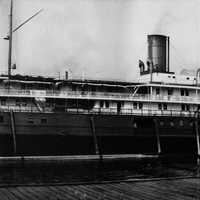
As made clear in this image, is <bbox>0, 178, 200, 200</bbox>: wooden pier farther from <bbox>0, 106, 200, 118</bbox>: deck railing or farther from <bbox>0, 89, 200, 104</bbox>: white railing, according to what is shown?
<bbox>0, 89, 200, 104</bbox>: white railing

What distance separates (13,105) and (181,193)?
21406 millimetres

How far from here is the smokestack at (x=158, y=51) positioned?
35.8m

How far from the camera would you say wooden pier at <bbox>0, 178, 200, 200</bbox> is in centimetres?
880

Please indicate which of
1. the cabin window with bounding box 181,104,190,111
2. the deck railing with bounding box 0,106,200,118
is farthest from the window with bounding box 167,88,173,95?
the deck railing with bounding box 0,106,200,118

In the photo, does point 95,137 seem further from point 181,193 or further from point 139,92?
point 181,193

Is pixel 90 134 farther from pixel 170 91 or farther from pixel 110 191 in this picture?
pixel 110 191

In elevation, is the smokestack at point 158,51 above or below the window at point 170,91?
above

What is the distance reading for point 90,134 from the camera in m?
28.8

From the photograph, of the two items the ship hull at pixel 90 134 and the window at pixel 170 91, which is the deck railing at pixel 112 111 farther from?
the window at pixel 170 91

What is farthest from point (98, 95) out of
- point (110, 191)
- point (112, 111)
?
point (110, 191)

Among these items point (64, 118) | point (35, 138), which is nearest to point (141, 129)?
point (64, 118)

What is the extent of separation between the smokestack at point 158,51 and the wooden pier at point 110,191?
25.7 meters

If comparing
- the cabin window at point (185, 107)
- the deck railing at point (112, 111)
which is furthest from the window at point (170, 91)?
the deck railing at point (112, 111)

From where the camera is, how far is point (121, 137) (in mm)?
29406
